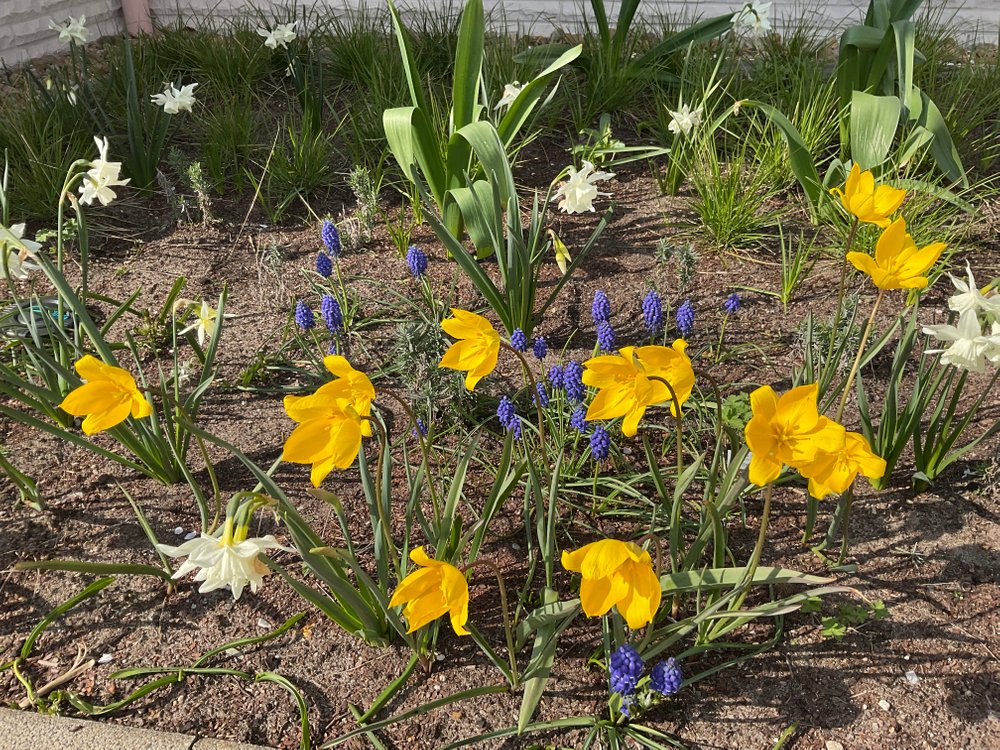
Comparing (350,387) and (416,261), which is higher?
(350,387)

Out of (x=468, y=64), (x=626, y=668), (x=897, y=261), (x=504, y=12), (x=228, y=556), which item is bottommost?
(x=626, y=668)

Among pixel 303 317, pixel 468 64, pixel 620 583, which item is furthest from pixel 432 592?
pixel 468 64

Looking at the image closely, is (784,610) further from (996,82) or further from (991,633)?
(996,82)

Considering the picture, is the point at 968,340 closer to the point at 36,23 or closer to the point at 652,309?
the point at 652,309

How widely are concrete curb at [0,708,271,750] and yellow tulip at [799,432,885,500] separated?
42.8 inches

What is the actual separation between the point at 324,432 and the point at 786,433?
680mm

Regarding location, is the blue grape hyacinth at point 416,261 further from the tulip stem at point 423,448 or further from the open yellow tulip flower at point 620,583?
the open yellow tulip flower at point 620,583

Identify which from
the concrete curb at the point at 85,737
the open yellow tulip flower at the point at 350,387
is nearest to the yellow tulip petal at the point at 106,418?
the open yellow tulip flower at the point at 350,387

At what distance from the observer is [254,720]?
5.32 ft

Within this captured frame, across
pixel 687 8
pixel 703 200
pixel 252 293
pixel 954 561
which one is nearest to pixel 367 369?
pixel 252 293

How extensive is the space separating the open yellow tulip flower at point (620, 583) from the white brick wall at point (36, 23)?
437 cm

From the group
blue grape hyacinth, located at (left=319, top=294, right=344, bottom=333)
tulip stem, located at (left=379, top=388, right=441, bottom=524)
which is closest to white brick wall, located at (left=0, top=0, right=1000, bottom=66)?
blue grape hyacinth, located at (left=319, top=294, right=344, bottom=333)

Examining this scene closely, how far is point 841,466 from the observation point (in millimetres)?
1227

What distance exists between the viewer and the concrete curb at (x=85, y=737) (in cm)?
155
